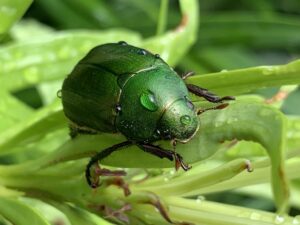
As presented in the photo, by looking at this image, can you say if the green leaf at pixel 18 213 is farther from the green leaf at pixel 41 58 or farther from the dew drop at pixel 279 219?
the green leaf at pixel 41 58

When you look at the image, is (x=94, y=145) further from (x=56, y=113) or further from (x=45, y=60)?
(x=45, y=60)

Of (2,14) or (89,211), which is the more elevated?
(2,14)

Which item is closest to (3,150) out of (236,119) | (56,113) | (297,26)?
(56,113)

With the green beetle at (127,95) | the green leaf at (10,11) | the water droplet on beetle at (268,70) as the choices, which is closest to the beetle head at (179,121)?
the green beetle at (127,95)

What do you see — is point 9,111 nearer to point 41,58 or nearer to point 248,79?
point 41,58

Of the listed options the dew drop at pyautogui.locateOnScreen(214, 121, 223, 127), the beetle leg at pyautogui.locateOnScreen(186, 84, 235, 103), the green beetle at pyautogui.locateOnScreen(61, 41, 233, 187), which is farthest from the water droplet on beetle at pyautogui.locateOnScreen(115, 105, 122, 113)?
the dew drop at pyautogui.locateOnScreen(214, 121, 223, 127)

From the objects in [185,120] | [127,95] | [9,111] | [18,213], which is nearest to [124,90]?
[127,95]
